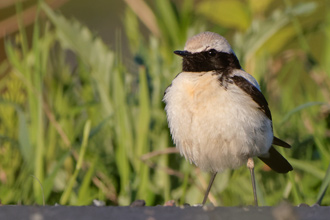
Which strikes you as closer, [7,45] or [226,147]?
[226,147]

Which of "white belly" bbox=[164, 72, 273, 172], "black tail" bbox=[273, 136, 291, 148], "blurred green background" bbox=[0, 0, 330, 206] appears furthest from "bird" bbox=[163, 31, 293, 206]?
"blurred green background" bbox=[0, 0, 330, 206]

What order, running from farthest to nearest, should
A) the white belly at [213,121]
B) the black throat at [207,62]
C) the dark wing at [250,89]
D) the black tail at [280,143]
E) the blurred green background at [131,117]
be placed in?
the blurred green background at [131,117], the black tail at [280,143], the black throat at [207,62], the dark wing at [250,89], the white belly at [213,121]

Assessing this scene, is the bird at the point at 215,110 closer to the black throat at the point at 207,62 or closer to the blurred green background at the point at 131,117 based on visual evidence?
the black throat at the point at 207,62

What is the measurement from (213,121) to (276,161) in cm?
82

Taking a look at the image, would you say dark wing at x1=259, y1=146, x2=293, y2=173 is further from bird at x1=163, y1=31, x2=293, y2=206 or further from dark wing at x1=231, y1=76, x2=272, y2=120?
dark wing at x1=231, y1=76, x2=272, y2=120

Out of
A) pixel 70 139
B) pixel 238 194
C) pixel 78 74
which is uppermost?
pixel 78 74

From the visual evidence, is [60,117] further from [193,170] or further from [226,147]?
[226,147]

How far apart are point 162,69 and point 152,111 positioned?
448mm

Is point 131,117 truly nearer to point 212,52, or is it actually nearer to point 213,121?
point 212,52

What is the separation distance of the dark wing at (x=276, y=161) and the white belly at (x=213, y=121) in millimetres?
332

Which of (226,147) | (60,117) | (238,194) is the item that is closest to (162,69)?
(60,117)

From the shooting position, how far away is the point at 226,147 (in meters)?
3.53

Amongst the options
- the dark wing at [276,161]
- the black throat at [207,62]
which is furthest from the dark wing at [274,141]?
the black throat at [207,62]

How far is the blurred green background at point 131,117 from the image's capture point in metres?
4.11
